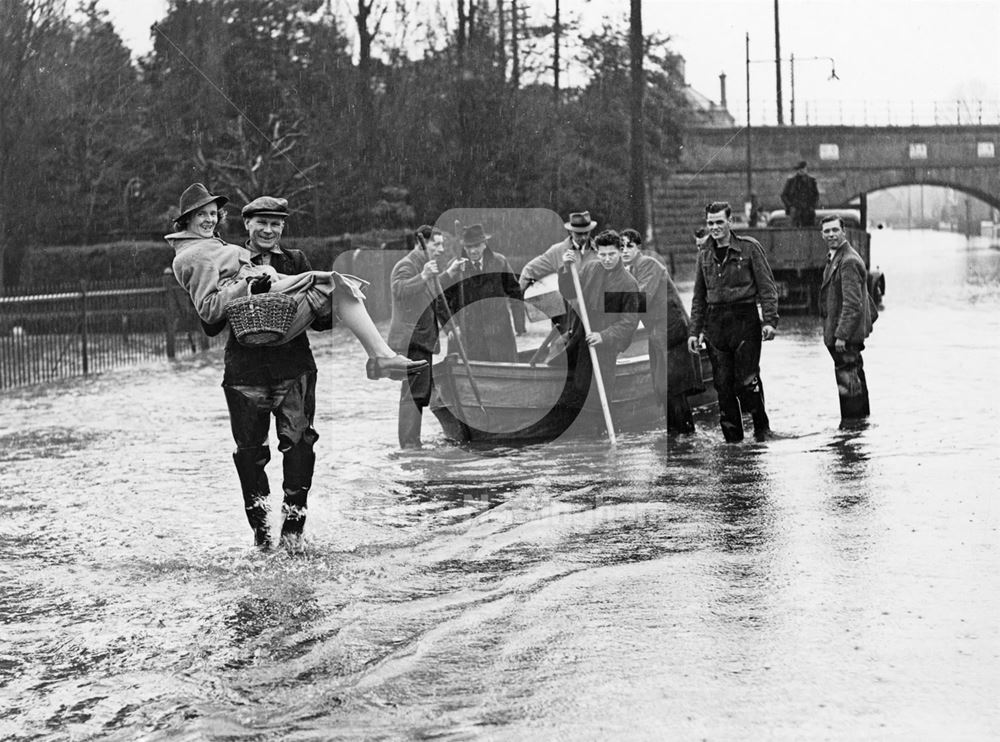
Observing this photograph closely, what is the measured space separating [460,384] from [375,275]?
16668mm

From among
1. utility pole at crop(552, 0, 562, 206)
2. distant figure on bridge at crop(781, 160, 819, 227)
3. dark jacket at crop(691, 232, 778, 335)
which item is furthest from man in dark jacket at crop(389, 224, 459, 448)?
utility pole at crop(552, 0, 562, 206)

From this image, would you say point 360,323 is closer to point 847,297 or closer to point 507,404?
point 507,404

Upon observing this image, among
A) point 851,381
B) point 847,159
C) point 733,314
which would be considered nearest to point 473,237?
point 733,314

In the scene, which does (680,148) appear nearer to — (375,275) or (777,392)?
(375,275)

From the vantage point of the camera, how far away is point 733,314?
1166 centimetres

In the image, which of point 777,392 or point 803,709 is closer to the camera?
point 803,709

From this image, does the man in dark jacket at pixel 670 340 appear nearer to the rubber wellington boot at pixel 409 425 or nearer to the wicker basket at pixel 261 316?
the rubber wellington boot at pixel 409 425

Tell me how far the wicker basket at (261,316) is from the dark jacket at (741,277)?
4.91 metres

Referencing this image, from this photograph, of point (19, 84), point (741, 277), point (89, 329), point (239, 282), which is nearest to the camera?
point (239, 282)

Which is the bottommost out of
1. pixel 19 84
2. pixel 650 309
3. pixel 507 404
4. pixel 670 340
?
Answer: pixel 507 404

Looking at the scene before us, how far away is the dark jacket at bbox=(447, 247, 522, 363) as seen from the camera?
12.1m

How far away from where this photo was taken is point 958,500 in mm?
8891

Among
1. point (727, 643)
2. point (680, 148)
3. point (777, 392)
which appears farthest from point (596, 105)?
point (727, 643)

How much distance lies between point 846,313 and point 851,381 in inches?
24.4
